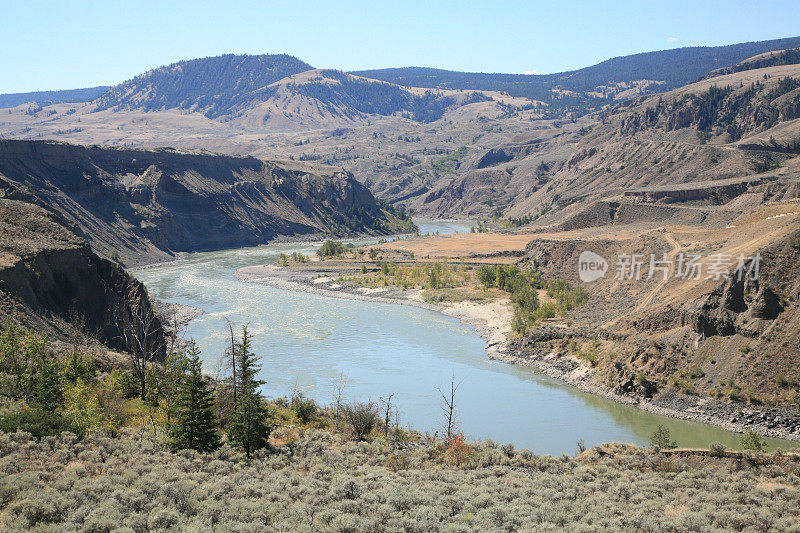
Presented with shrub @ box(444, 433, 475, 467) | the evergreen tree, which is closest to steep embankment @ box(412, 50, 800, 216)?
shrub @ box(444, 433, 475, 467)

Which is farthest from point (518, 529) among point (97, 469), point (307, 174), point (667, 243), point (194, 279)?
point (307, 174)

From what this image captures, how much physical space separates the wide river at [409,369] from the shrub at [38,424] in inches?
778

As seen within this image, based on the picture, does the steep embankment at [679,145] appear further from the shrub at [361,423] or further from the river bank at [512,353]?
the shrub at [361,423]

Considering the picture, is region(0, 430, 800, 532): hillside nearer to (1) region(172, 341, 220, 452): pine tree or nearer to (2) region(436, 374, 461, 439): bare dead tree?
(1) region(172, 341, 220, 452): pine tree

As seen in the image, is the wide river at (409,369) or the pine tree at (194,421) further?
the wide river at (409,369)

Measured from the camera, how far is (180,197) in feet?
424

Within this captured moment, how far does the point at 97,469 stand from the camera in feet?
66.9

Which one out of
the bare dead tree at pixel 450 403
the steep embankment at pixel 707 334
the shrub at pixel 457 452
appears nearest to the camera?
the shrub at pixel 457 452

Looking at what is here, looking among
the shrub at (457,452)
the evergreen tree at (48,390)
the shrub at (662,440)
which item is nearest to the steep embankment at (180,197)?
the evergreen tree at (48,390)

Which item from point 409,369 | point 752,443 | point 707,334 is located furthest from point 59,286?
point 707,334

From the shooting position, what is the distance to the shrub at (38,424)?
22.2 metres

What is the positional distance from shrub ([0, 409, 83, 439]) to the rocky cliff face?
15362 mm

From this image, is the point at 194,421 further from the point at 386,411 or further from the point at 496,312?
the point at 496,312

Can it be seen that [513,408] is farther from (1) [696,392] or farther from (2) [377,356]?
(2) [377,356]
